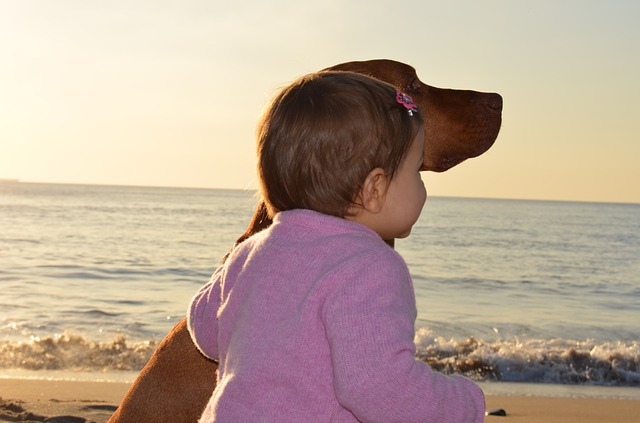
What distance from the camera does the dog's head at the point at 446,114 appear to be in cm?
349

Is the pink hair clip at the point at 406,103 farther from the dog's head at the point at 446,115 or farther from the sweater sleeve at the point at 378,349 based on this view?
the dog's head at the point at 446,115

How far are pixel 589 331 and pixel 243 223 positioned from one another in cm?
2048

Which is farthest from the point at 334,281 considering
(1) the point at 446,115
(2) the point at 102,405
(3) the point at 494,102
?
(2) the point at 102,405

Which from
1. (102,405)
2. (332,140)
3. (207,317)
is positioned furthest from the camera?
(102,405)

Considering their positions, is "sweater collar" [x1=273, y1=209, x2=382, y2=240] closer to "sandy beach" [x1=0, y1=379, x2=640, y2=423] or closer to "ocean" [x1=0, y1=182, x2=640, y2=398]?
"ocean" [x1=0, y1=182, x2=640, y2=398]

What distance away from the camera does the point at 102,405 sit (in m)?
5.95

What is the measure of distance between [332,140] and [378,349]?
0.47 metres

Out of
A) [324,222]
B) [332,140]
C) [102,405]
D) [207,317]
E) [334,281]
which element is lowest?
[102,405]

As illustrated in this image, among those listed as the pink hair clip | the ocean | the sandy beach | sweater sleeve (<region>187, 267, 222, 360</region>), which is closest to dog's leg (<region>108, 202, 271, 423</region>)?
sweater sleeve (<region>187, 267, 222, 360</region>)

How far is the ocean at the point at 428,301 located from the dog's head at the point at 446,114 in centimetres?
85

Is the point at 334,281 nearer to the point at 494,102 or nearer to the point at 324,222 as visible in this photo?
the point at 324,222

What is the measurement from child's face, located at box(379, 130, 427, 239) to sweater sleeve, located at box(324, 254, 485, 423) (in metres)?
0.16

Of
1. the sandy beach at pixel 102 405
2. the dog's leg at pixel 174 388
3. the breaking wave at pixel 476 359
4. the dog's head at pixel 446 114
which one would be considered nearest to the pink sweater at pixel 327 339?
the dog's leg at pixel 174 388

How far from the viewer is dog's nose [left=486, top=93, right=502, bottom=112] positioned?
3619 mm
